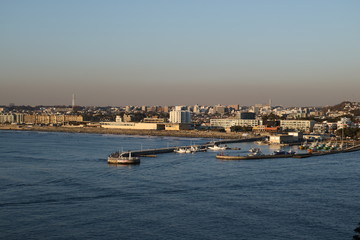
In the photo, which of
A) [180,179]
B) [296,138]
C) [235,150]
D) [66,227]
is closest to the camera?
[66,227]

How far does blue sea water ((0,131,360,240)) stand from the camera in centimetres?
633

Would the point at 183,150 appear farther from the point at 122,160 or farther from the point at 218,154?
the point at 122,160

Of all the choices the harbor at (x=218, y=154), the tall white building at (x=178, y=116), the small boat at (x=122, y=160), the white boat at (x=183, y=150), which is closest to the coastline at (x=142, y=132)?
the tall white building at (x=178, y=116)

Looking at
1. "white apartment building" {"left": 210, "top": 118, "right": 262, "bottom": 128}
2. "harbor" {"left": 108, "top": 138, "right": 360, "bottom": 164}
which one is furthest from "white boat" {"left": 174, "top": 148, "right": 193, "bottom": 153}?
"white apartment building" {"left": 210, "top": 118, "right": 262, "bottom": 128}

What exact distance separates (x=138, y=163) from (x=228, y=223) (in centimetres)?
668

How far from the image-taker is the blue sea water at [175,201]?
6.33 meters

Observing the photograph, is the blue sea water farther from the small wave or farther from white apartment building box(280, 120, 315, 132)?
white apartment building box(280, 120, 315, 132)

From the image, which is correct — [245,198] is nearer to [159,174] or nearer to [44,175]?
[159,174]

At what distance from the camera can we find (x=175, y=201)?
7922mm

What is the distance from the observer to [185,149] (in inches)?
675

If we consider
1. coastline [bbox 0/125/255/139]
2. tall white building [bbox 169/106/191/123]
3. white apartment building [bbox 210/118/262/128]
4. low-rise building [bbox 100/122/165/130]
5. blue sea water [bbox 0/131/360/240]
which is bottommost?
blue sea water [bbox 0/131/360/240]

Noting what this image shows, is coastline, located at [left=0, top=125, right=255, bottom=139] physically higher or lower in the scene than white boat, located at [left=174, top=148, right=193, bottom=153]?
higher

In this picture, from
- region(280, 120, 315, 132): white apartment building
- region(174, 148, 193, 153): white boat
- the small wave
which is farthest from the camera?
region(280, 120, 315, 132): white apartment building

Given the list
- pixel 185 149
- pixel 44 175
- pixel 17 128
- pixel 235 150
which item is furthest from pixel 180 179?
pixel 17 128
